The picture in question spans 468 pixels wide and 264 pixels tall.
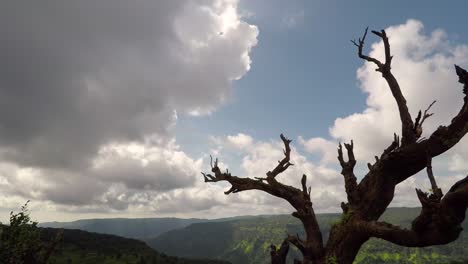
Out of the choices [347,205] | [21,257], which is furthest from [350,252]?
[21,257]

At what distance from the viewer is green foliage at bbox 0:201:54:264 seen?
21438mm

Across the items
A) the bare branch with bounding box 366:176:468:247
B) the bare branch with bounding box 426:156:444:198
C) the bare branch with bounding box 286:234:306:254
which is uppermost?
the bare branch with bounding box 426:156:444:198

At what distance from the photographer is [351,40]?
14.0 m

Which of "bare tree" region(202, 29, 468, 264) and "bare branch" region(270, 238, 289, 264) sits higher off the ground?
"bare tree" region(202, 29, 468, 264)

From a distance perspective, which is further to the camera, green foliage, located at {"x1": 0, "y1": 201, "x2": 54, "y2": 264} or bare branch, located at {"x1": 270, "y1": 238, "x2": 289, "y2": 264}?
green foliage, located at {"x1": 0, "y1": 201, "x2": 54, "y2": 264}

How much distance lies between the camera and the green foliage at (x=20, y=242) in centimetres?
2144

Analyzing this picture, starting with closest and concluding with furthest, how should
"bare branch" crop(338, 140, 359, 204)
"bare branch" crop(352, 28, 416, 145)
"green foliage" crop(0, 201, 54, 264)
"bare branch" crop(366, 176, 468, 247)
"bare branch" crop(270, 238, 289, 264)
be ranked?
"bare branch" crop(366, 176, 468, 247) → "bare branch" crop(352, 28, 416, 145) → "bare branch" crop(338, 140, 359, 204) → "bare branch" crop(270, 238, 289, 264) → "green foliage" crop(0, 201, 54, 264)

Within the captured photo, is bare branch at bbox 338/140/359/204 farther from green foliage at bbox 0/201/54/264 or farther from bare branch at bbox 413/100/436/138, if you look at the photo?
green foliage at bbox 0/201/54/264

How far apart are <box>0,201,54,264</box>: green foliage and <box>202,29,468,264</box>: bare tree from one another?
Result: 15913 millimetres

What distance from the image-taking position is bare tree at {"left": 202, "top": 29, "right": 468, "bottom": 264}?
859 centimetres

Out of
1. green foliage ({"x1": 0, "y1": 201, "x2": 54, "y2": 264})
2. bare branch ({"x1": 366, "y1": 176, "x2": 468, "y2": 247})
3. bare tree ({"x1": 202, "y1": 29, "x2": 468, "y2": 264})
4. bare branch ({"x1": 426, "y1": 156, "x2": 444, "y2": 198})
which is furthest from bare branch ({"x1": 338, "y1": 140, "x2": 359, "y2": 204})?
green foliage ({"x1": 0, "y1": 201, "x2": 54, "y2": 264})

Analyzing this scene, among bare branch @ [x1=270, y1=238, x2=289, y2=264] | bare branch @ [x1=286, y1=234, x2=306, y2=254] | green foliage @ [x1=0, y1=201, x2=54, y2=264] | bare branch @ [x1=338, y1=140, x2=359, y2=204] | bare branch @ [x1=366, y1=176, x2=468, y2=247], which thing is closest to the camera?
bare branch @ [x1=366, y1=176, x2=468, y2=247]

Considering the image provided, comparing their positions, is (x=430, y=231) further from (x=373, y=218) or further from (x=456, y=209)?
(x=373, y=218)

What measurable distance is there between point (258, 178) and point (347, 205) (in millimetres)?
4316
